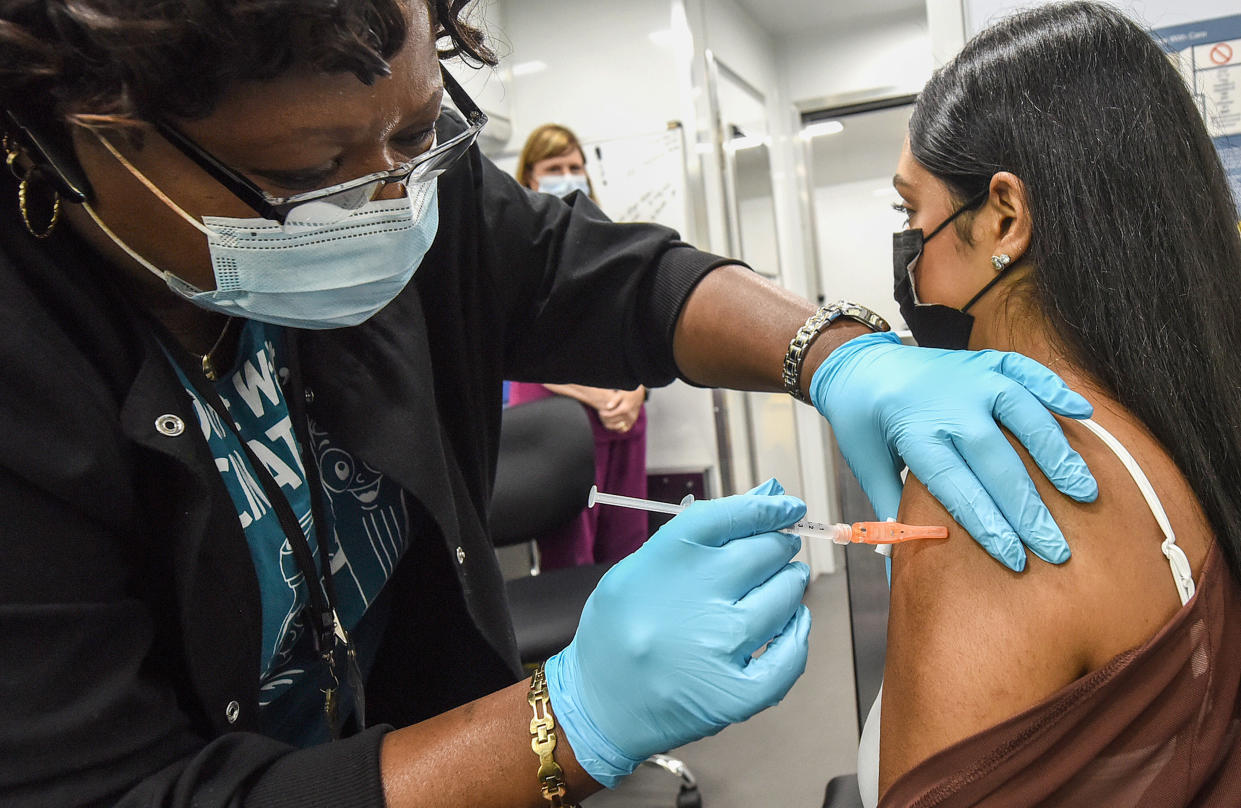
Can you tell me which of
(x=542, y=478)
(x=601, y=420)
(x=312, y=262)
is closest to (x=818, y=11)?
(x=601, y=420)

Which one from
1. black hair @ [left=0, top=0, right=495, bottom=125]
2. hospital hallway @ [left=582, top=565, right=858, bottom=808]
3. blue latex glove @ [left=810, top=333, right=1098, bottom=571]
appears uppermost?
black hair @ [left=0, top=0, right=495, bottom=125]

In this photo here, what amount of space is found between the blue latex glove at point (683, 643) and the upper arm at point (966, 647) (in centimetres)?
15

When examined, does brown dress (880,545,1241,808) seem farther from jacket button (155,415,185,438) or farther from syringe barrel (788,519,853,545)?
jacket button (155,415,185,438)

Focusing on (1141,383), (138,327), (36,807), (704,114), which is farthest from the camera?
(704,114)

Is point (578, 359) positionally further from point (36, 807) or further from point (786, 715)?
point (786, 715)

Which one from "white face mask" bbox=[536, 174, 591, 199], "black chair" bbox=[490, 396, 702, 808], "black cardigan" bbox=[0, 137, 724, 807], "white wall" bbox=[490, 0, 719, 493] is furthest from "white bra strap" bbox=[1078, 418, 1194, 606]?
"white wall" bbox=[490, 0, 719, 493]

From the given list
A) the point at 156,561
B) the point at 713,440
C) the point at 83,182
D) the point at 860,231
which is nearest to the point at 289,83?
the point at 83,182

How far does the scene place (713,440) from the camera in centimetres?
353

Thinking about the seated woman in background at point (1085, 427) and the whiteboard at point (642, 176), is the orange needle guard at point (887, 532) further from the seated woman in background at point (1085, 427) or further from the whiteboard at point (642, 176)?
the whiteboard at point (642, 176)

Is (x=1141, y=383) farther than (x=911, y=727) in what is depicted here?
Yes

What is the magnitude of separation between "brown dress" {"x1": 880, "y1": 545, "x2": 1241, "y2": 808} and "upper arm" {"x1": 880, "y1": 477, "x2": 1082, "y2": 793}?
0.03 metres

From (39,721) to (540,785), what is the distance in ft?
1.32

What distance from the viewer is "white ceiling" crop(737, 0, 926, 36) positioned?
419 cm

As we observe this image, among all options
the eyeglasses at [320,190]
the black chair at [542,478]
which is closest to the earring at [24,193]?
the eyeglasses at [320,190]
